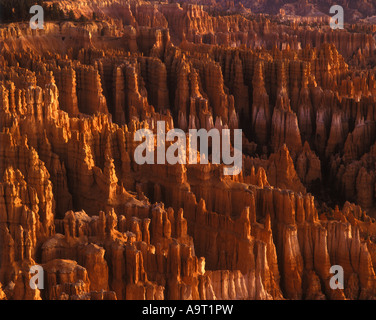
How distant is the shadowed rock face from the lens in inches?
889

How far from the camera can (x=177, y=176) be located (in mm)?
29328

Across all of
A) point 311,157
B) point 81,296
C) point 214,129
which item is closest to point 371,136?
point 311,157

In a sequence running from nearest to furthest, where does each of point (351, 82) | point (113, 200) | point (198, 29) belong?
point (113, 200)
point (351, 82)
point (198, 29)

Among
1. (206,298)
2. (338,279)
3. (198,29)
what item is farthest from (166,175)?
(198,29)

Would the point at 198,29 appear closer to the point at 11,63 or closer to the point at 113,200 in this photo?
the point at 11,63

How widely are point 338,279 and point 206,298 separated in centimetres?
729

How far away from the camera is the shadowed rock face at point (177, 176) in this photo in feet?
74.1

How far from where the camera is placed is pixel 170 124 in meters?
40.9

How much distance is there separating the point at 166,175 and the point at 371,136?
69.5 feet

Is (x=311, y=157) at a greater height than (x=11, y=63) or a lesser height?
lesser

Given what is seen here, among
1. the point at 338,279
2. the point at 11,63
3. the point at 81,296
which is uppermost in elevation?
the point at 11,63

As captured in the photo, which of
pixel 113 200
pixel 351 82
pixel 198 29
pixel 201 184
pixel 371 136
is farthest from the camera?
pixel 198 29

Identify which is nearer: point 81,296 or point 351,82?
point 81,296

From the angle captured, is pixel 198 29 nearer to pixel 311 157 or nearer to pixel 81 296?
pixel 311 157
